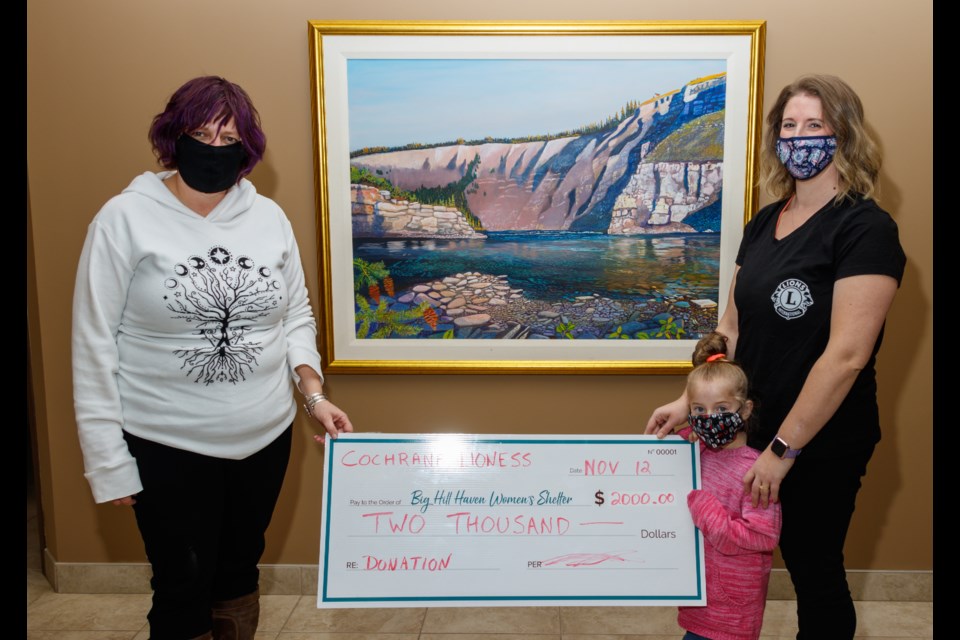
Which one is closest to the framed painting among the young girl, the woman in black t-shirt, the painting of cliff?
the painting of cliff

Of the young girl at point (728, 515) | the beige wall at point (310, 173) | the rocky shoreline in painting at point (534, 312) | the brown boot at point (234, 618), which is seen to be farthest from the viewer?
the rocky shoreline in painting at point (534, 312)

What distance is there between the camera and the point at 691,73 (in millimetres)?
2234

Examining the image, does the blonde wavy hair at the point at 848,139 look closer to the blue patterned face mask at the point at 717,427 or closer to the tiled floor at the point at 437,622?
the blue patterned face mask at the point at 717,427

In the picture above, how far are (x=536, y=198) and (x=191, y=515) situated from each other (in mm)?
1355

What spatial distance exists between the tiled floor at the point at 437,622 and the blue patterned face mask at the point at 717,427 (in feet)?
3.35

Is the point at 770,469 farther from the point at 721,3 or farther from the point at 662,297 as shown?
the point at 721,3

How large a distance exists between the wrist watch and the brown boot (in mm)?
1292

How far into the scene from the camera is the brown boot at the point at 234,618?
178 centimetres

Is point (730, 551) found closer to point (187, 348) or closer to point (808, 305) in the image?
point (808, 305)

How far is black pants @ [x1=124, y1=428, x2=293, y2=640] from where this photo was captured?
1554 mm

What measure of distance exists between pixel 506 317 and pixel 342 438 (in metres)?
0.85

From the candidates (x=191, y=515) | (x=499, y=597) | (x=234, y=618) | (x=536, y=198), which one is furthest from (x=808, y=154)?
(x=234, y=618)

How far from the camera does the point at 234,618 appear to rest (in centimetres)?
179

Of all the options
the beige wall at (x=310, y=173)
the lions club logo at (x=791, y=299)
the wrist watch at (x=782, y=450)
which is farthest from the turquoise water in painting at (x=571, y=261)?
the wrist watch at (x=782, y=450)
